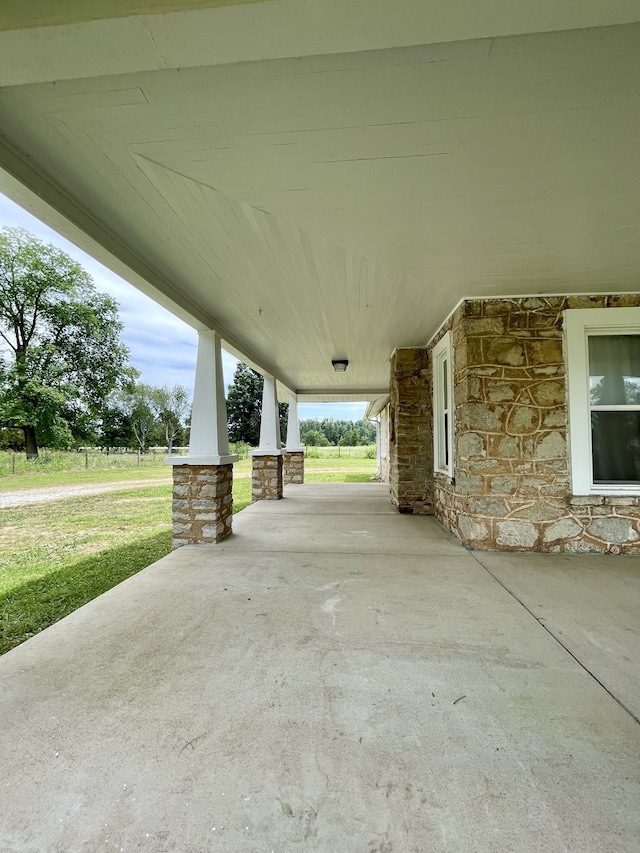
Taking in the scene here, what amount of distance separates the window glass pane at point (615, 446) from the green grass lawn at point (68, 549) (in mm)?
4918

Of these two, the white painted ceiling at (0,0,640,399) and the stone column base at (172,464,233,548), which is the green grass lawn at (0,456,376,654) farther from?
the white painted ceiling at (0,0,640,399)

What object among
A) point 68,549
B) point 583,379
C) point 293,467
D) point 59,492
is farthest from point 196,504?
point 59,492

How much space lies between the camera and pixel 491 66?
4.80ft

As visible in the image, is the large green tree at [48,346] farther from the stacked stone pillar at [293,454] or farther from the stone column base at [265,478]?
the stone column base at [265,478]

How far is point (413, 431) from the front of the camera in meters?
5.84

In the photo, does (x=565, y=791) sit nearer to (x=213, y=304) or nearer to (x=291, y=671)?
(x=291, y=671)

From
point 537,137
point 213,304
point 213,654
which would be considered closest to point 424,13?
point 537,137

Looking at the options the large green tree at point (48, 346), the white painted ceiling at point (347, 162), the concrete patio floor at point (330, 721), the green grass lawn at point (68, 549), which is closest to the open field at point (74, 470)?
the green grass lawn at point (68, 549)

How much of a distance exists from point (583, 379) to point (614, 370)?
14.8 inches

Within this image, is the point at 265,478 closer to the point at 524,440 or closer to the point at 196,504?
the point at 196,504

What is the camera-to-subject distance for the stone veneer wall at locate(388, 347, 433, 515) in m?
5.81

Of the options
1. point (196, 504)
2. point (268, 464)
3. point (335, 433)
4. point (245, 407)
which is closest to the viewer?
point (196, 504)

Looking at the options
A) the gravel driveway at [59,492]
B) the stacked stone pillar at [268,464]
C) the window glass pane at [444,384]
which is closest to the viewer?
the window glass pane at [444,384]

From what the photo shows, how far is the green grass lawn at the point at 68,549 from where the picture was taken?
3047 millimetres
